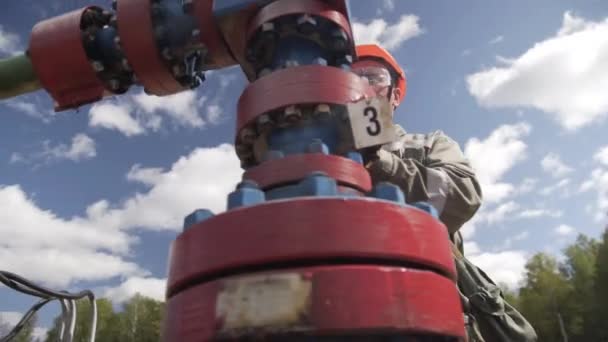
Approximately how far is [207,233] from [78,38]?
0.96 metres

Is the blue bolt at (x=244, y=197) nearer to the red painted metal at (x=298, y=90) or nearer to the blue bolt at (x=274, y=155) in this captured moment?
the blue bolt at (x=274, y=155)

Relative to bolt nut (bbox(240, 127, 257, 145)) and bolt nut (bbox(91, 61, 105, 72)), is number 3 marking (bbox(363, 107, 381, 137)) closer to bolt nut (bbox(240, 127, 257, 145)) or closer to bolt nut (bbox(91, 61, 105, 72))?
bolt nut (bbox(240, 127, 257, 145))

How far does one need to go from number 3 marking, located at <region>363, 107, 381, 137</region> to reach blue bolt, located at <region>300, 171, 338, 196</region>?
8.2 inches

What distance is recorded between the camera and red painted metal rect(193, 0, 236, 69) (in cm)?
126

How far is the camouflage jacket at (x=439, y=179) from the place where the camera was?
121 centimetres

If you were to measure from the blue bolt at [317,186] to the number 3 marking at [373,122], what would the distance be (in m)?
0.21

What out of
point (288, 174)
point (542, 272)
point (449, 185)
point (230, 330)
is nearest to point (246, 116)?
point (288, 174)

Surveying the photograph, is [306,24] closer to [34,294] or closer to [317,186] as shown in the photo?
[317,186]

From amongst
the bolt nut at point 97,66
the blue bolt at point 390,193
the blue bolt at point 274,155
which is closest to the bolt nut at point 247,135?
the blue bolt at point 274,155

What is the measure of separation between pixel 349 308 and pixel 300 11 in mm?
708

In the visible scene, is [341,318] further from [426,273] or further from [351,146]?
[351,146]

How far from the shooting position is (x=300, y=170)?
0.82 m

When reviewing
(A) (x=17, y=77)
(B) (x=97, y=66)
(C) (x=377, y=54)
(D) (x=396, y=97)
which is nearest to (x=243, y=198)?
(B) (x=97, y=66)

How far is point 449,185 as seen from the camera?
1.33m
